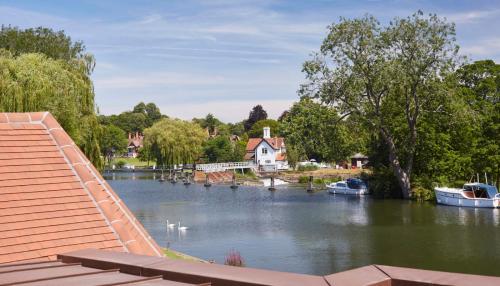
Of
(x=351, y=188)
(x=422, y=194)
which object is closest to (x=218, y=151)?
(x=351, y=188)

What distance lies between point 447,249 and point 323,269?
20.2 feet

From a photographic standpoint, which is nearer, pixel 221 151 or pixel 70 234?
pixel 70 234

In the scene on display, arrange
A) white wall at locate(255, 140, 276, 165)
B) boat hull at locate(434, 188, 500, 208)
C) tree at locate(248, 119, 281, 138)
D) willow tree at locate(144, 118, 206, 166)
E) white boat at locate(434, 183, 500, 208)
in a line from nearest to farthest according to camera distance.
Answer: boat hull at locate(434, 188, 500, 208) → white boat at locate(434, 183, 500, 208) → willow tree at locate(144, 118, 206, 166) → white wall at locate(255, 140, 276, 165) → tree at locate(248, 119, 281, 138)

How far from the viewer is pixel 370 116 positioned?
1634 inches

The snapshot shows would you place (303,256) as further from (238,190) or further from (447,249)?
(238,190)

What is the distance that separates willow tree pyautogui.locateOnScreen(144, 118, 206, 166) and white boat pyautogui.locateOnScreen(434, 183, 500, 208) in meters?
45.4

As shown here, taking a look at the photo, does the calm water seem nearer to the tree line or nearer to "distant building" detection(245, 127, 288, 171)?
the tree line

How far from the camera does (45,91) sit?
919 inches

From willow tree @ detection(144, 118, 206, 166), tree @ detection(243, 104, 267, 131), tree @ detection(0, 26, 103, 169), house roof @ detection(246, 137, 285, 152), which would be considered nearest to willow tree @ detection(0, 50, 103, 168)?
tree @ detection(0, 26, 103, 169)

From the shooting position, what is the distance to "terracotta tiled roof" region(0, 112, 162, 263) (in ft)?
27.2

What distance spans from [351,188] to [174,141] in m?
35.7

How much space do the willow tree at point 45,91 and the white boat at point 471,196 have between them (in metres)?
22.5

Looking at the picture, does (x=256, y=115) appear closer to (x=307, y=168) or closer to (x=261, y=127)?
(x=261, y=127)

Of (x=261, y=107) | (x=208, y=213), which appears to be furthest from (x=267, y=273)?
(x=261, y=107)
